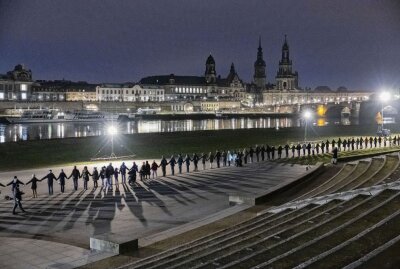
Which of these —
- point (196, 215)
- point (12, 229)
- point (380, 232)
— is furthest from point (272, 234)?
point (12, 229)

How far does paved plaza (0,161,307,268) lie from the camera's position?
39.1ft

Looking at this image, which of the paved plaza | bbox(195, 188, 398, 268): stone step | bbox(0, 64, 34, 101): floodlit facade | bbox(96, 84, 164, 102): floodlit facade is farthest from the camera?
bbox(96, 84, 164, 102): floodlit facade

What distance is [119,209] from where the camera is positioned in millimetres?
15359

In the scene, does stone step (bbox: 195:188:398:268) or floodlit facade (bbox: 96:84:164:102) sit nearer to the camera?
Answer: stone step (bbox: 195:188:398:268)

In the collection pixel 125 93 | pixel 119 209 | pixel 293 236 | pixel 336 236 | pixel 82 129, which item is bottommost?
pixel 119 209

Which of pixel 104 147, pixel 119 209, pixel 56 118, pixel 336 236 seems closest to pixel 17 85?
pixel 56 118

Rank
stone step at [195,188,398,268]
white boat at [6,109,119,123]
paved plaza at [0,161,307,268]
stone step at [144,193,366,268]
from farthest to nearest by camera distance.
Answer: white boat at [6,109,119,123] → paved plaza at [0,161,307,268] → stone step at [144,193,366,268] → stone step at [195,188,398,268]

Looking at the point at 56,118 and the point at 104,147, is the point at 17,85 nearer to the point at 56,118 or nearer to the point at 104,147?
the point at 56,118

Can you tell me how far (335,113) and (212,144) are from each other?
110 metres

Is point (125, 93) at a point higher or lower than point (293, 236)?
higher

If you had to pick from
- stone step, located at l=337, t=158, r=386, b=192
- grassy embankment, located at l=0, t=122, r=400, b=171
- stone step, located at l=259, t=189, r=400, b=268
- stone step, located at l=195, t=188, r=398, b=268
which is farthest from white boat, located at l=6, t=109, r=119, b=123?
stone step, located at l=259, t=189, r=400, b=268

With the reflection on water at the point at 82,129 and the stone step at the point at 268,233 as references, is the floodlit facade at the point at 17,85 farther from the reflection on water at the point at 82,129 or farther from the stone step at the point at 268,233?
the stone step at the point at 268,233

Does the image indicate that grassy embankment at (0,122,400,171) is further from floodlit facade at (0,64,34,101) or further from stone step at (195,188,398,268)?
floodlit facade at (0,64,34,101)

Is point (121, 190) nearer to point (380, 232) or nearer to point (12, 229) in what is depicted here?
point (12, 229)
